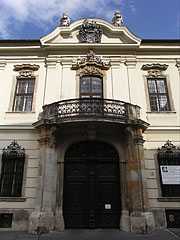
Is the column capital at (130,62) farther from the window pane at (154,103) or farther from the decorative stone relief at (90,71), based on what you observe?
the window pane at (154,103)

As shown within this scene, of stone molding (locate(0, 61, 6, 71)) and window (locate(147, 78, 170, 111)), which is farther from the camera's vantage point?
stone molding (locate(0, 61, 6, 71))

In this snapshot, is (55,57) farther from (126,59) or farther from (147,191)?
(147,191)

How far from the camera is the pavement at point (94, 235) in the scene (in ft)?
21.4

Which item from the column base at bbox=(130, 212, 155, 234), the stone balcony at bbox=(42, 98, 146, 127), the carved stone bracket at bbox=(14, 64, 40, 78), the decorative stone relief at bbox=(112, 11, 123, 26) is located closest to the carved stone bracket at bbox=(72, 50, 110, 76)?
the stone balcony at bbox=(42, 98, 146, 127)

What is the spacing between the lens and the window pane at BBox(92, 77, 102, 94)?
996cm

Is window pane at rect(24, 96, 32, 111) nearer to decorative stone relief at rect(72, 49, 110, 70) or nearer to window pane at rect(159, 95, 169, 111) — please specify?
decorative stone relief at rect(72, 49, 110, 70)

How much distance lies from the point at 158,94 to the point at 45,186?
7112 millimetres

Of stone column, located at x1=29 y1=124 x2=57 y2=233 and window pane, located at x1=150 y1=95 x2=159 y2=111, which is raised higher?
window pane, located at x1=150 y1=95 x2=159 y2=111

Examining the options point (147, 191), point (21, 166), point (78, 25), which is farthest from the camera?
point (78, 25)

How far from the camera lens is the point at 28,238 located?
6.52m

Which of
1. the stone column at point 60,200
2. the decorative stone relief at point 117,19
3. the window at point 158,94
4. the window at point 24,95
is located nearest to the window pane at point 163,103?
the window at point 158,94

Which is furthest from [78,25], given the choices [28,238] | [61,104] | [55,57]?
[28,238]

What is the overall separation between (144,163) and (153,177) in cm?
89

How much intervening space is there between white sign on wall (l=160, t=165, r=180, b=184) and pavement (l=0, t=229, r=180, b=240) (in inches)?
73.5
